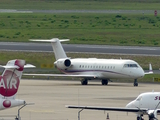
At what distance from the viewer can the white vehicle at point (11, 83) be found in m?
33.1

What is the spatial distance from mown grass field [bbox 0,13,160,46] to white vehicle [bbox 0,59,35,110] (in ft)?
193

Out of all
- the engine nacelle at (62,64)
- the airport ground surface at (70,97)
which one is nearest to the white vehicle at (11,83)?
the airport ground surface at (70,97)

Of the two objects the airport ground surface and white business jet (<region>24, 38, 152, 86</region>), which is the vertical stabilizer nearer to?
the airport ground surface

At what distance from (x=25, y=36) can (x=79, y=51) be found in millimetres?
19416

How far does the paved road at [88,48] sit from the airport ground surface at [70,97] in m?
18.2

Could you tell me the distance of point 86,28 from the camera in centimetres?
11006

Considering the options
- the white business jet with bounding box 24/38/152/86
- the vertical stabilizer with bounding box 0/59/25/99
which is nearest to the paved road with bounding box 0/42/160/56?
the white business jet with bounding box 24/38/152/86

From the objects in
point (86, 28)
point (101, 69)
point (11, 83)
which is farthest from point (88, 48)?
point (11, 83)

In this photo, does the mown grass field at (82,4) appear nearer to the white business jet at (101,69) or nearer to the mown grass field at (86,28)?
the mown grass field at (86,28)

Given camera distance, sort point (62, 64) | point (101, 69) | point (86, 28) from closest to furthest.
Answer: point (101, 69)
point (62, 64)
point (86, 28)

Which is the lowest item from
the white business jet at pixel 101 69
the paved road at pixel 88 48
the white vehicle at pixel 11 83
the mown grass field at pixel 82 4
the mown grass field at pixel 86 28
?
the white vehicle at pixel 11 83

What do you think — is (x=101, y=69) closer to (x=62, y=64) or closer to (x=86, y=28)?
(x=62, y=64)

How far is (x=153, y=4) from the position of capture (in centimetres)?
17225

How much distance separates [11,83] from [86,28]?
253ft
